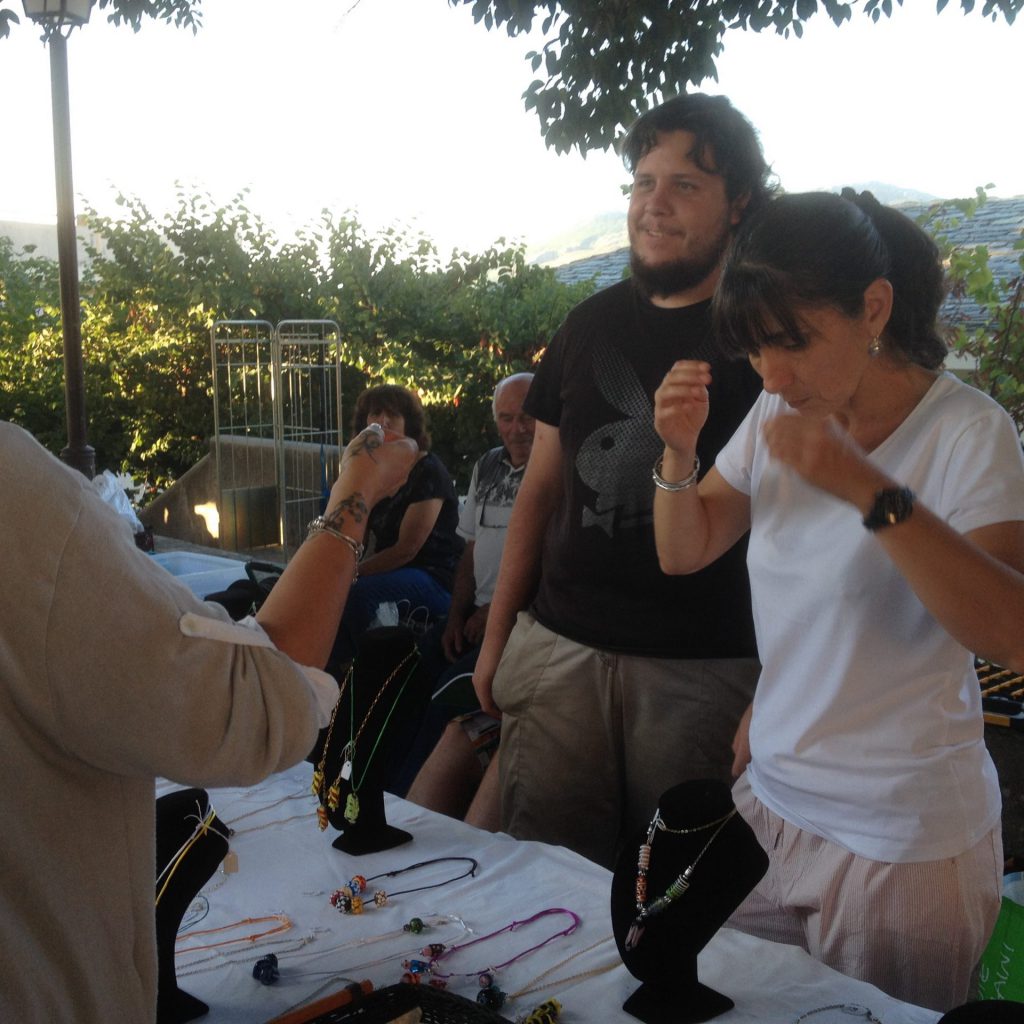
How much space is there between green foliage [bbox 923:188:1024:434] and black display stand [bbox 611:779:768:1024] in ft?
6.74

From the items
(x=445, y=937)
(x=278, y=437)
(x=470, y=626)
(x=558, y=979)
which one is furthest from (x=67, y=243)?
(x=558, y=979)

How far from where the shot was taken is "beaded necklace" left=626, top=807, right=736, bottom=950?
1127mm

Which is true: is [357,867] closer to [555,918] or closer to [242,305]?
[555,918]

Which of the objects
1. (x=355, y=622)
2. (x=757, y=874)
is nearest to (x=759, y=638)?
(x=757, y=874)

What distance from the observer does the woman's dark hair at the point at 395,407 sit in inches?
152

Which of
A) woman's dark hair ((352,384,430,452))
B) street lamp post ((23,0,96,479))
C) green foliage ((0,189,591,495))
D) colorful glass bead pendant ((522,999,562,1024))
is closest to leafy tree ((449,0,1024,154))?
woman's dark hair ((352,384,430,452))

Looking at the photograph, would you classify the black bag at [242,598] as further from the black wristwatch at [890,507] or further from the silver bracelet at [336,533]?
the black wristwatch at [890,507]

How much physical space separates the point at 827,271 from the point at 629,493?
0.68m

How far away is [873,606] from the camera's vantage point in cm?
119

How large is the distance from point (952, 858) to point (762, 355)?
23.7 inches

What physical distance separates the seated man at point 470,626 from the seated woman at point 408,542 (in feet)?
1.09

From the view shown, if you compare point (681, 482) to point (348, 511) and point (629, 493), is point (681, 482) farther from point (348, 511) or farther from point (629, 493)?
point (348, 511)

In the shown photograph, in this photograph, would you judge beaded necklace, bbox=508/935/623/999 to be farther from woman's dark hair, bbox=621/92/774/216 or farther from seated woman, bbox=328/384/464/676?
seated woman, bbox=328/384/464/676

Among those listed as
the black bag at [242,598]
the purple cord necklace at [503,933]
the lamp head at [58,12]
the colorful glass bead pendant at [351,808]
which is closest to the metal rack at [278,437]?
the lamp head at [58,12]
